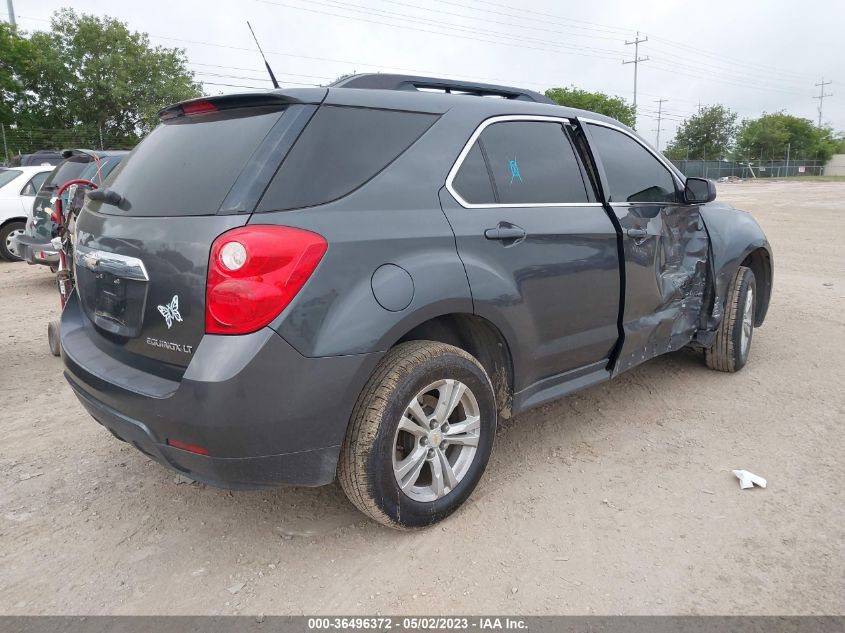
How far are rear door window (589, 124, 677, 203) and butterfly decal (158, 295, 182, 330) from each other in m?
2.34

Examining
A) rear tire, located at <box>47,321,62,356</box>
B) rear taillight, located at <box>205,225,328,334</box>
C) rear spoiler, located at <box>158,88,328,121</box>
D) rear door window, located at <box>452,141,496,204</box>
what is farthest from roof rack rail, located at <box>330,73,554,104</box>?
rear tire, located at <box>47,321,62,356</box>

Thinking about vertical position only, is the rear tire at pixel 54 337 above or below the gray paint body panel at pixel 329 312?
below

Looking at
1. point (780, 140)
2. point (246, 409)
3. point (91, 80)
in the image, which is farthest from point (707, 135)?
point (246, 409)

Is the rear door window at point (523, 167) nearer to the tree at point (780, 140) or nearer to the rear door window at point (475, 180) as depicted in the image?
the rear door window at point (475, 180)

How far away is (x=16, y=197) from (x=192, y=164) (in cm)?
997

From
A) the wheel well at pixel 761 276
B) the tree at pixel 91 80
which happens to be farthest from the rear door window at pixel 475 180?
the tree at pixel 91 80

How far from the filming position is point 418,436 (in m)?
2.58

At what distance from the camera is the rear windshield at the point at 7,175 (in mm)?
10532

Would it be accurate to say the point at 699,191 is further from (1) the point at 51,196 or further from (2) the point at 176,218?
(1) the point at 51,196

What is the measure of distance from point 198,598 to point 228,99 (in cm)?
191

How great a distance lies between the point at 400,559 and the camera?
2.54 m

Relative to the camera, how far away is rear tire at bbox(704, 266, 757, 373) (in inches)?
176

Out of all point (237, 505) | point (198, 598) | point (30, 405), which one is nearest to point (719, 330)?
point (237, 505)

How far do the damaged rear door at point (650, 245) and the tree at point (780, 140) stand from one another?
86.8 m
